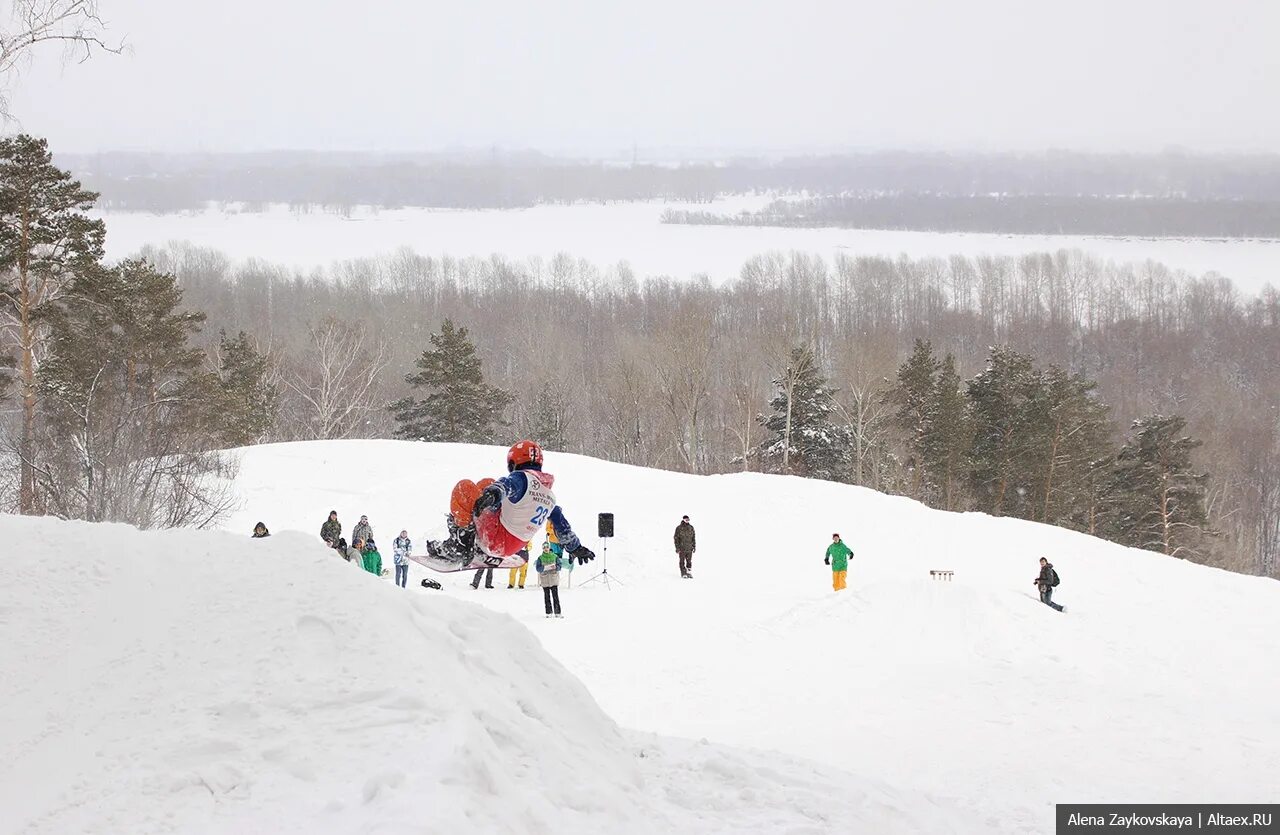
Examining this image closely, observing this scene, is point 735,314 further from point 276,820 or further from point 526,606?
point 276,820

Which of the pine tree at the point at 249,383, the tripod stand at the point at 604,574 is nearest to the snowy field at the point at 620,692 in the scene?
the tripod stand at the point at 604,574

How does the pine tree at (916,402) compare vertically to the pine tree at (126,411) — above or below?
below

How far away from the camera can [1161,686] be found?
16.1m

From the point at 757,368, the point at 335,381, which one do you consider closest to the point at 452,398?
the point at 335,381

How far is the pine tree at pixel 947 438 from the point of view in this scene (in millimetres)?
46094

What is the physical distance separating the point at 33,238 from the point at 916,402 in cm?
3790

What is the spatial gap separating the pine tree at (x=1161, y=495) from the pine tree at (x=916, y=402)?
28.7 ft

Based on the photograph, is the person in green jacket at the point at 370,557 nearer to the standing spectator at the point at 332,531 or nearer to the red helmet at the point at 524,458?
the standing spectator at the point at 332,531

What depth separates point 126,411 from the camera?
893 inches

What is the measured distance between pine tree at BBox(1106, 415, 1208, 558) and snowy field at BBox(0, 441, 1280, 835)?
64.7 ft

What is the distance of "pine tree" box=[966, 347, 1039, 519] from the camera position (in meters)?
45.6

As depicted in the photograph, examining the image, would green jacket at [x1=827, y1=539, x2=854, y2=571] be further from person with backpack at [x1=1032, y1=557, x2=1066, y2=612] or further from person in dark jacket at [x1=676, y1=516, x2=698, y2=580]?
person with backpack at [x1=1032, y1=557, x2=1066, y2=612]

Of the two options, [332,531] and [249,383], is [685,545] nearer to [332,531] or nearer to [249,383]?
[332,531]

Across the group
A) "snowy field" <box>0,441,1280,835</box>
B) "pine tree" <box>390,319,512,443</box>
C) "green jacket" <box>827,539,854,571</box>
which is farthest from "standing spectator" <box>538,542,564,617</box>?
"pine tree" <box>390,319,512,443</box>
